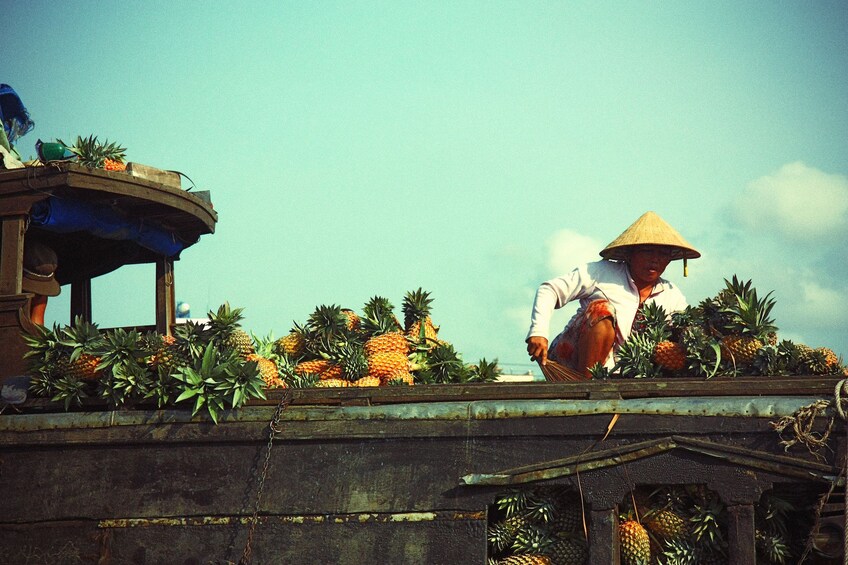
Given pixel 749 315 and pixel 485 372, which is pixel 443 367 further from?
pixel 749 315

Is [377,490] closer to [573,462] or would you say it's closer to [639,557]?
[573,462]

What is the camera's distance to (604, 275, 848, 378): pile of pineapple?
17.3 feet

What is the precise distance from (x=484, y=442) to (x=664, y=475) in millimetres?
989

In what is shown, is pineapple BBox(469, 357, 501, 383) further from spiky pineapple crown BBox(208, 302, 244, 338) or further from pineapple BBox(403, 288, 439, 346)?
spiky pineapple crown BBox(208, 302, 244, 338)

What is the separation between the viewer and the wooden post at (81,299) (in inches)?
335

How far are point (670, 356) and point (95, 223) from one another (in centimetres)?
436

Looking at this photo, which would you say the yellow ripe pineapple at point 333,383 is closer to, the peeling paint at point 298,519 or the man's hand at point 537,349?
the peeling paint at point 298,519

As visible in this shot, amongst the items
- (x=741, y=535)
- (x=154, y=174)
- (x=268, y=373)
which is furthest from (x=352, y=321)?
(x=741, y=535)

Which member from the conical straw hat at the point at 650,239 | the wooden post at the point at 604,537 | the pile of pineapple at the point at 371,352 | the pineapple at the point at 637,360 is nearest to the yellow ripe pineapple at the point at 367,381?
the pile of pineapple at the point at 371,352

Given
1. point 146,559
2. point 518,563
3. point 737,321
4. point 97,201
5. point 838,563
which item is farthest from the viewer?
point 97,201

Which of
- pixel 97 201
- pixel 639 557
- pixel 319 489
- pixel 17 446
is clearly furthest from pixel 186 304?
pixel 639 557

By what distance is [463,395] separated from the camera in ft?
16.8

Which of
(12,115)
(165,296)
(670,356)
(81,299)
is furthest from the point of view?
(81,299)

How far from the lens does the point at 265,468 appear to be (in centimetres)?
507
